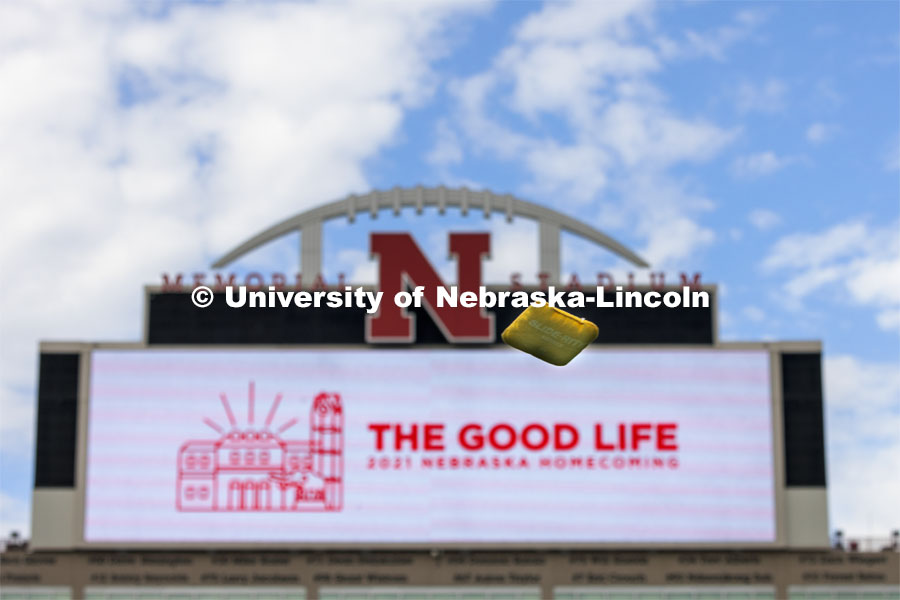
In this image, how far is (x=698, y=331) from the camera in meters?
64.4

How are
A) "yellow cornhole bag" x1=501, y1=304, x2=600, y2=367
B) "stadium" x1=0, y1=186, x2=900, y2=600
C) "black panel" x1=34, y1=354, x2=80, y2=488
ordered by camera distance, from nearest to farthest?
"yellow cornhole bag" x1=501, y1=304, x2=600, y2=367, "stadium" x1=0, y1=186, x2=900, y2=600, "black panel" x1=34, y1=354, x2=80, y2=488

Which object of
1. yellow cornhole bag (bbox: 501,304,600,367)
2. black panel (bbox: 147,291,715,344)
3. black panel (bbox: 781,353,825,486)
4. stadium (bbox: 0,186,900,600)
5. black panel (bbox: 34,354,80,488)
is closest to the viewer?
yellow cornhole bag (bbox: 501,304,600,367)

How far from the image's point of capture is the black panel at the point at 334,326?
64062 mm

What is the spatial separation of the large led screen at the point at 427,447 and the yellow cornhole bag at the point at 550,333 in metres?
42.3

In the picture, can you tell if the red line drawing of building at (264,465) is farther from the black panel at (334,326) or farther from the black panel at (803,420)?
the black panel at (803,420)

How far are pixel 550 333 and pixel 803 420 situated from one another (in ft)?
152

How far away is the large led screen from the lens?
205 ft

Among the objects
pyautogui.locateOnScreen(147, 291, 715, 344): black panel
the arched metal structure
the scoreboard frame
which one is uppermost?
the arched metal structure

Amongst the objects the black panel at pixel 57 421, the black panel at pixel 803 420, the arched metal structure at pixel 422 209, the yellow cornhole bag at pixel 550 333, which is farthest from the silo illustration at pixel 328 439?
the yellow cornhole bag at pixel 550 333

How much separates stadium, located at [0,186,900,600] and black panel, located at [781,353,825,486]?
4.0 inches

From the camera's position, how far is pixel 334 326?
64188mm

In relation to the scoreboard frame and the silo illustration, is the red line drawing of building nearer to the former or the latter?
the silo illustration

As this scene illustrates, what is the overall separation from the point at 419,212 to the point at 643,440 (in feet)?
52.2

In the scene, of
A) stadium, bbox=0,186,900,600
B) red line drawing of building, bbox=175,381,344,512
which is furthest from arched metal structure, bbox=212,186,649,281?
red line drawing of building, bbox=175,381,344,512
